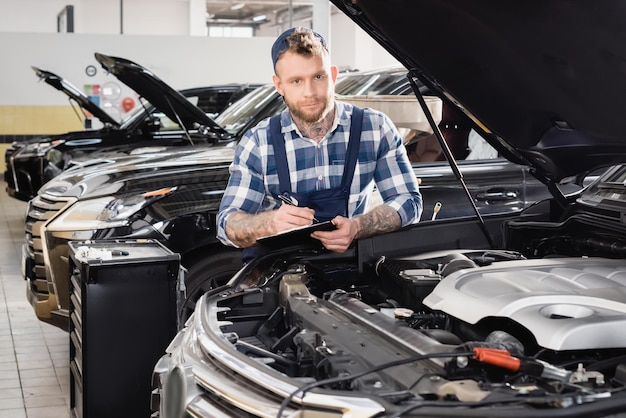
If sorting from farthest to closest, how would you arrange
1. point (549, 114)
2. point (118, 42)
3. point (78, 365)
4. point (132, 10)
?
point (132, 10), point (118, 42), point (78, 365), point (549, 114)

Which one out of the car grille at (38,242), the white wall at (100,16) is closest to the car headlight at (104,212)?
the car grille at (38,242)

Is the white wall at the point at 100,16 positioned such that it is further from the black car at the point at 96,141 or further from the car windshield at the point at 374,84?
the car windshield at the point at 374,84

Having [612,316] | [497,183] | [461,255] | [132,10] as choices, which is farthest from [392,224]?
[132,10]

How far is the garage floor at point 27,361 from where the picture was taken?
430 cm

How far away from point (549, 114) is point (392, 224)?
26.4 inches

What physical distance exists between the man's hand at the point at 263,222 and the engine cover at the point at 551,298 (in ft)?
2.00

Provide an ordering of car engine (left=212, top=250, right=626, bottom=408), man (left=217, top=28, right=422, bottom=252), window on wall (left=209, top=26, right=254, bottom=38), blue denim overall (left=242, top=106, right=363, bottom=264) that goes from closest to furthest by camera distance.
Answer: car engine (left=212, top=250, right=626, bottom=408) < man (left=217, top=28, right=422, bottom=252) < blue denim overall (left=242, top=106, right=363, bottom=264) < window on wall (left=209, top=26, right=254, bottom=38)

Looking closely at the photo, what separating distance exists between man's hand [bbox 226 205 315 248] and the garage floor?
64.6 inches

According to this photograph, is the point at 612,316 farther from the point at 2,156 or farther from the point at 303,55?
the point at 2,156

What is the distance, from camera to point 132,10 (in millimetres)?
20141

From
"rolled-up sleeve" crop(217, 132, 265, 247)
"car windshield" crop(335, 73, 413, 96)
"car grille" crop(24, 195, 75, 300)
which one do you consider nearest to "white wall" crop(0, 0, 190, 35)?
"car windshield" crop(335, 73, 413, 96)

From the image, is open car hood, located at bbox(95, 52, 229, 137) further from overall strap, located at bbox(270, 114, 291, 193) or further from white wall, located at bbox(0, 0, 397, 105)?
white wall, located at bbox(0, 0, 397, 105)

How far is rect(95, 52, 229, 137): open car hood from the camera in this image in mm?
6527

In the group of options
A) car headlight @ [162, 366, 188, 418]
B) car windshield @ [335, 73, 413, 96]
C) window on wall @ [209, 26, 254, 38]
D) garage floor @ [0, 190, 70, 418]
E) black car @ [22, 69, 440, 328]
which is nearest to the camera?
car headlight @ [162, 366, 188, 418]
